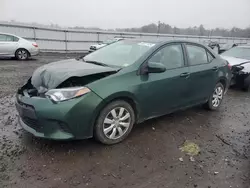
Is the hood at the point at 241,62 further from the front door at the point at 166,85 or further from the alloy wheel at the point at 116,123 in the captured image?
the alloy wheel at the point at 116,123

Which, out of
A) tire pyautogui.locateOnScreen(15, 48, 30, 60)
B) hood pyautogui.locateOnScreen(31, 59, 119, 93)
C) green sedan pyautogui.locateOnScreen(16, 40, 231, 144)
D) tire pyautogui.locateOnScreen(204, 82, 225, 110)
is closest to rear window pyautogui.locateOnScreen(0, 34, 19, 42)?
tire pyautogui.locateOnScreen(15, 48, 30, 60)

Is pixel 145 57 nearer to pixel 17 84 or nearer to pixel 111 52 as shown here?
pixel 111 52

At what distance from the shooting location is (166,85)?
397cm

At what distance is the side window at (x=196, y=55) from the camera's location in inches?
179

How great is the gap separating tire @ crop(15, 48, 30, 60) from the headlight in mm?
10464

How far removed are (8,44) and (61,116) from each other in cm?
1045

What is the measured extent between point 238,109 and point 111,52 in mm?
3477

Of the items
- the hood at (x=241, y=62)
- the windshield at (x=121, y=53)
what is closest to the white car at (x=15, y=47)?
the windshield at (x=121, y=53)

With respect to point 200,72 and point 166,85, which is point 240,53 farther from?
point 166,85

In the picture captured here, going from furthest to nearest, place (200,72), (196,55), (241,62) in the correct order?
(241,62) → (196,55) → (200,72)

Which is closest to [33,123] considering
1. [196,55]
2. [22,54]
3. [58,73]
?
[58,73]

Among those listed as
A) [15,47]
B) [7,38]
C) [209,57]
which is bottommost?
[15,47]

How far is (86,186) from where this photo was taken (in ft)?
8.65

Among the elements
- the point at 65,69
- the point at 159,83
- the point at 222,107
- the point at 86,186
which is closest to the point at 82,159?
the point at 86,186
